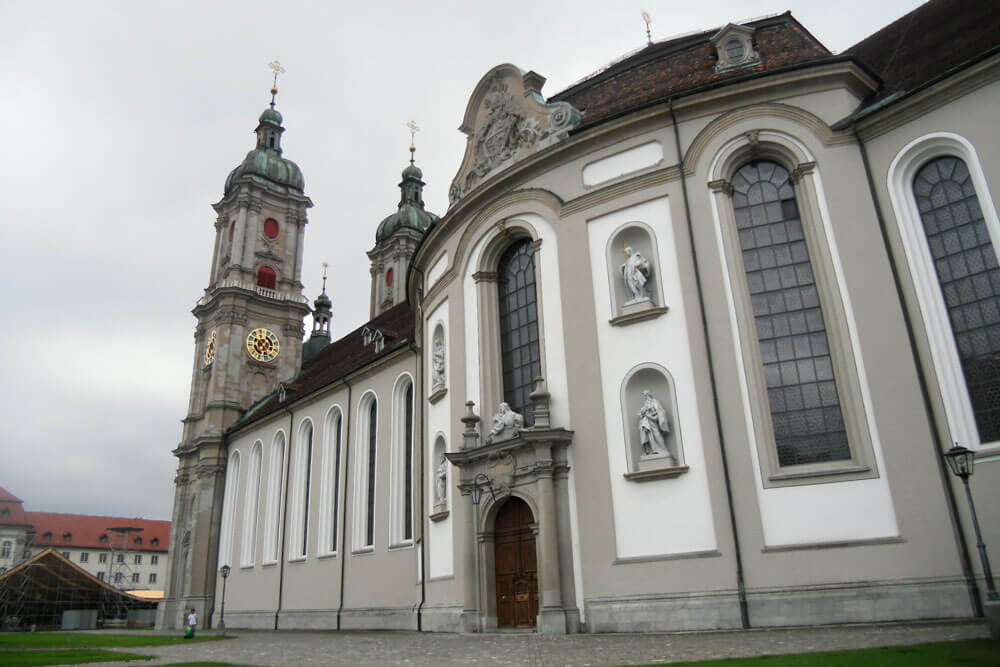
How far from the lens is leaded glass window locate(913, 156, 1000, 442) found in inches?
534

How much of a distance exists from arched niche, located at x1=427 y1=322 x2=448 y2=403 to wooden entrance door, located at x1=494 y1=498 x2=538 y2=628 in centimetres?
452

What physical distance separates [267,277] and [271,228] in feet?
11.0

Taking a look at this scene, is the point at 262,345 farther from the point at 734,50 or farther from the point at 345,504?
the point at 734,50

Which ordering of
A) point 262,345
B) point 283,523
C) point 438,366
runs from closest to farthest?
point 438,366 → point 283,523 → point 262,345

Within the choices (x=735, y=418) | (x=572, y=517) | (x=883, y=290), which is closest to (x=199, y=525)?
(x=572, y=517)

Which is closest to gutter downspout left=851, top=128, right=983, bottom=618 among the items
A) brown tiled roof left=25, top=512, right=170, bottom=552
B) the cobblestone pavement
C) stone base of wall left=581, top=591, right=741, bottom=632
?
the cobblestone pavement

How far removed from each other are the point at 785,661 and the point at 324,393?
27.1 meters

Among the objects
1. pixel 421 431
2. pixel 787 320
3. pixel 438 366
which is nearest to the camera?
pixel 787 320

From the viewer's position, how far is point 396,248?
56406 millimetres

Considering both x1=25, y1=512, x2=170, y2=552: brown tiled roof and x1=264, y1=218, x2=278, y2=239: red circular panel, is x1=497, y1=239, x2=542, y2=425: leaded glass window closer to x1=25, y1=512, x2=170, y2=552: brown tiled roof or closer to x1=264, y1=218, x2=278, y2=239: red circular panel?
x1=264, y1=218, x2=278, y2=239: red circular panel

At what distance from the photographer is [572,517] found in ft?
55.4

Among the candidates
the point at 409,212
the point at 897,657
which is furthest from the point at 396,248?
the point at 897,657

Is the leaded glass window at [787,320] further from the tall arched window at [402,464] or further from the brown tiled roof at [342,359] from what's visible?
the tall arched window at [402,464]

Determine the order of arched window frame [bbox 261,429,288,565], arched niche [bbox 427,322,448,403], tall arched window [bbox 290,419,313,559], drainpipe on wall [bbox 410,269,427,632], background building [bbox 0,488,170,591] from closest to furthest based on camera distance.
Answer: drainpipe on wall [bbox 410,269,427,632] < arched niche [bbox 427,322,448,403] < tall arched window [bbox 290,419,313,559] < arched window frame [bbox 261,429,288,565] < background building [bbox 0,488,170,591]
